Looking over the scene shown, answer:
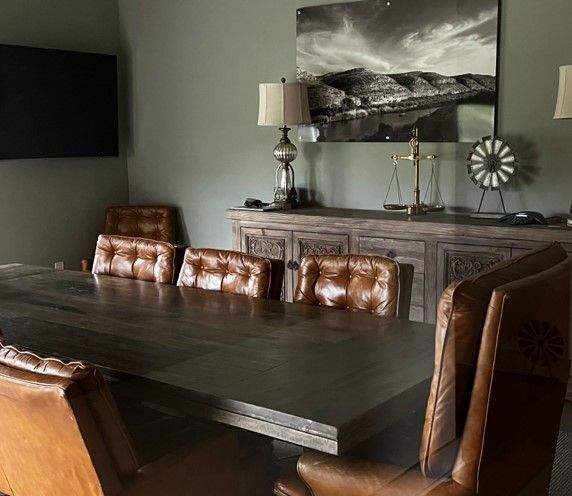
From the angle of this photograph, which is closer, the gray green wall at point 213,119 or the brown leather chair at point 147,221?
the gray green wall at point 213,119

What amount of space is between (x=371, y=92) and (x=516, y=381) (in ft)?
7.31

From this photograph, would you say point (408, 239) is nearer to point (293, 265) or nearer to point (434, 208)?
point (434, 208)

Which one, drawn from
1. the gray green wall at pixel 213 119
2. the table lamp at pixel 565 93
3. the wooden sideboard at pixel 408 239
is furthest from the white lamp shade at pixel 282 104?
the table lamp at pixel 565 93

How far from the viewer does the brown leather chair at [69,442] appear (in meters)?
1.33

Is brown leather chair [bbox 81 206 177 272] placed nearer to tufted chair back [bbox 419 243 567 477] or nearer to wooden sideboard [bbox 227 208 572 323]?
wooden sideboard [bbox 227 208 572 323]

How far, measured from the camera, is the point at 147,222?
13.6ft

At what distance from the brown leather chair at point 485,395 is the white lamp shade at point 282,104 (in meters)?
2.13

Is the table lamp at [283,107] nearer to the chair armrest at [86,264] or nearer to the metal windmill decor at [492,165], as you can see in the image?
the chair armrest at [86,264]

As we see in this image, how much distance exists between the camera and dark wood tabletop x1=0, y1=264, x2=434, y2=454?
54.5 inches

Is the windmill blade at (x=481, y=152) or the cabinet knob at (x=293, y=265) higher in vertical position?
the windmill blade at (x=481, y=152)

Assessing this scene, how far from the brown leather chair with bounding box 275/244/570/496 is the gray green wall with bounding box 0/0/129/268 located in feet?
8.29

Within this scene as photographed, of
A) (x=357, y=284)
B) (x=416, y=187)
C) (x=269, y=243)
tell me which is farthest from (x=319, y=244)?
(x=357, y=284)

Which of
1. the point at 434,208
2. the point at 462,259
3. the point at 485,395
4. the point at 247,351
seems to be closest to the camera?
the point at 485,395

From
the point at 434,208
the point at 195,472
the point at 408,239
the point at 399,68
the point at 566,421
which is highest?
the point at 399,68
